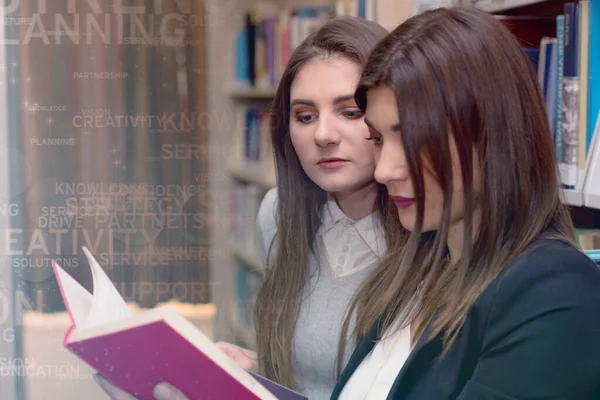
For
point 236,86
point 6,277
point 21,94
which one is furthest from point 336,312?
point 236,86

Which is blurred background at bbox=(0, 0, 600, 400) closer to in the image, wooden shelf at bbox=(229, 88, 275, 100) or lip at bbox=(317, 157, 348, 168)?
wooden shelf at bbox=(229, 88, 275, 100)

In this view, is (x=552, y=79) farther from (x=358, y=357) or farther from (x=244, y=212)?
(x=244, y=212)

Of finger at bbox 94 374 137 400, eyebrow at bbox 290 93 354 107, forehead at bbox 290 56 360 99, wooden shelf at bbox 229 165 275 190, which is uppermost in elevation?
forehead at bbox 290 56 360 99

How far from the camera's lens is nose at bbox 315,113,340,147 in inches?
47.1

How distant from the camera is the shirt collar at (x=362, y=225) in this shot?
1229 mm

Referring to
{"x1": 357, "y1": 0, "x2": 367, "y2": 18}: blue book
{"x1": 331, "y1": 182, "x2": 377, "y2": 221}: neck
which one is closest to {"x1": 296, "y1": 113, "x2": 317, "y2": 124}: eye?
{"x1": 331, "y1": 182, "x2": 377, "y2": 221}: neck

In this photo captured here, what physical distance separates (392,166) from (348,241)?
442 mm

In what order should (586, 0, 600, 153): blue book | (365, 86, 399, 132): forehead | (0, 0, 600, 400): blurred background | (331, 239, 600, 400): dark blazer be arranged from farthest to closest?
1. (0, 0, 600, 400): blurred background
2. (586, 0, 600, 153): blue book
3. (365, 86, 399, 132): forehead
4. (331, 239, 600, 400): dark blazer

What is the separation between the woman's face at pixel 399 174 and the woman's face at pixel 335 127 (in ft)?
1.06

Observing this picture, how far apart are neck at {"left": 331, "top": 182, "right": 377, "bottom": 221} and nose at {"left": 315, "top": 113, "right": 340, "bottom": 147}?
0.11m

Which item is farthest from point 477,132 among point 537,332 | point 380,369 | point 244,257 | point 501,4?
point 244,257

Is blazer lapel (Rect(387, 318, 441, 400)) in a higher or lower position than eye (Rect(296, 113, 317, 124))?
lower

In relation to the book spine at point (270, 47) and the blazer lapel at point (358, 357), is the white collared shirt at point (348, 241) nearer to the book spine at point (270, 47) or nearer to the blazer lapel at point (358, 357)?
the blazer lapel at point (358, 357)

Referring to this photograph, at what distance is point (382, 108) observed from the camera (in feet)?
2.78
